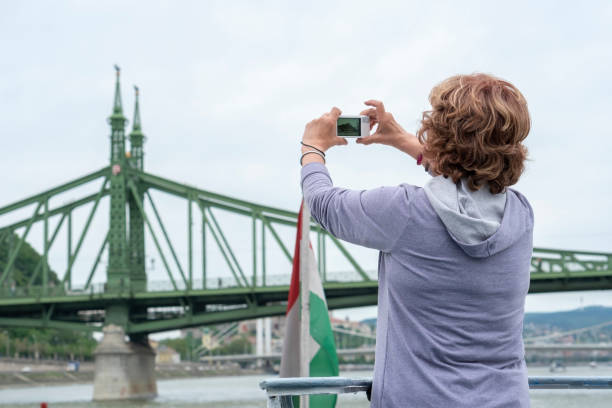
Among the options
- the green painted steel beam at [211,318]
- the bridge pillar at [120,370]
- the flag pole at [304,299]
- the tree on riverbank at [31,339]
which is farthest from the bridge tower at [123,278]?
the flag pole at [304,299]

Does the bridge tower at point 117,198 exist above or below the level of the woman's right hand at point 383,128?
above

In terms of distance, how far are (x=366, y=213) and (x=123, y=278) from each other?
1764 inches

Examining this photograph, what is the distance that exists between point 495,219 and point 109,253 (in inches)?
1870

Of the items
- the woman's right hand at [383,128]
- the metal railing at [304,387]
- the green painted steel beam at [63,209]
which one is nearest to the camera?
the metal railing at [304,387]

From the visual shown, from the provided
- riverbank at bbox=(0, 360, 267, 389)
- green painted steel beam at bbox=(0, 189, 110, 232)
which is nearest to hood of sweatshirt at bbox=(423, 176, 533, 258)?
green painted steel beam at bbox=(0, 189, 110, 232)

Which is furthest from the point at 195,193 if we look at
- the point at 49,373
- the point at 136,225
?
the point at 49,373

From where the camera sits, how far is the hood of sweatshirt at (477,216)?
5.93 feet

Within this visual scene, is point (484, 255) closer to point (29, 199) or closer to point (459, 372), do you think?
point (459, 372)

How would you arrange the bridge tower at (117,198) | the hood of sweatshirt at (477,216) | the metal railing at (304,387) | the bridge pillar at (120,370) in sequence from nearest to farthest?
the hood of sweatshirt at (477,216), the metal railing at (304,387), the bridge pillar at (120,370), the bridge tower at (117,198)

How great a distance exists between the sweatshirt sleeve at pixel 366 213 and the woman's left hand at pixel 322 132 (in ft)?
0.67

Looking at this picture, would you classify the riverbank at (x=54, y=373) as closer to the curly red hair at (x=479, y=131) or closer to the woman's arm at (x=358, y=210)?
the woman's arm at (x=358, y=210)

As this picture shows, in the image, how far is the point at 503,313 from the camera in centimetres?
190

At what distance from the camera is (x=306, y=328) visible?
7301 mm

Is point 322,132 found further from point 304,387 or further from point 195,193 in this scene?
point 195,193
